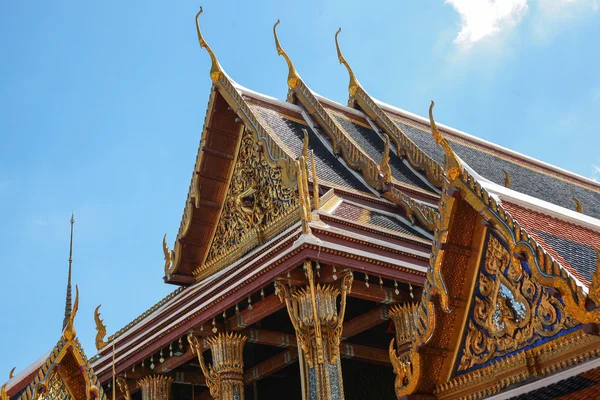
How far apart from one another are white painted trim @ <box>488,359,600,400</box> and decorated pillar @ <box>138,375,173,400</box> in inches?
332

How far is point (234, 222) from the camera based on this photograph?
12.8m

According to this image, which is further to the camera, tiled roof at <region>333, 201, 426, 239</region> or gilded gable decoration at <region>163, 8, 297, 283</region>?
gilded gable decoration at <region>163, 8, 297, 283</region>

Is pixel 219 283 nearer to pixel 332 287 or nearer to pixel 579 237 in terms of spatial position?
pixel 332 287

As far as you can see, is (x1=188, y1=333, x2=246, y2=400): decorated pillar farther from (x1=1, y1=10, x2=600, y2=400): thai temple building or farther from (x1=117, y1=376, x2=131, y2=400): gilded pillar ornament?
(x1=117, y1=376, x2=131, y2=400): gilded pillar ornament

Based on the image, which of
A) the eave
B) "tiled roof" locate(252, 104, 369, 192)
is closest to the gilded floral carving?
"tiled roof" locate(252, 104, 369, 192)

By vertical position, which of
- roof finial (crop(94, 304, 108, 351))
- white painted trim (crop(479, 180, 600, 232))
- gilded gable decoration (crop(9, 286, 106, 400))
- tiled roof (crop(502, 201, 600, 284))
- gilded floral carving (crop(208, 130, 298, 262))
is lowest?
tiled roof (crop(502, 201, 600, 284))

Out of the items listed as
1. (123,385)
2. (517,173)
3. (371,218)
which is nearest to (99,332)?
(123,385)

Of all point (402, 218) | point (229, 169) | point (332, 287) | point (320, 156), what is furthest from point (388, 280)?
point (229, 169)

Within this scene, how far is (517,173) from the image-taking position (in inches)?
639

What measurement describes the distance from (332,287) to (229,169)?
14.1ft

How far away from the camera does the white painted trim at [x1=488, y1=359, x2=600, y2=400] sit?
11.8ft

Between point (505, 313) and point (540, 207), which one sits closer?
point (505, 313)

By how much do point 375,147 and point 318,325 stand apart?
5.53 metres

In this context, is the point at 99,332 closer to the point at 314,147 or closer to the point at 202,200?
the point at 202,200
